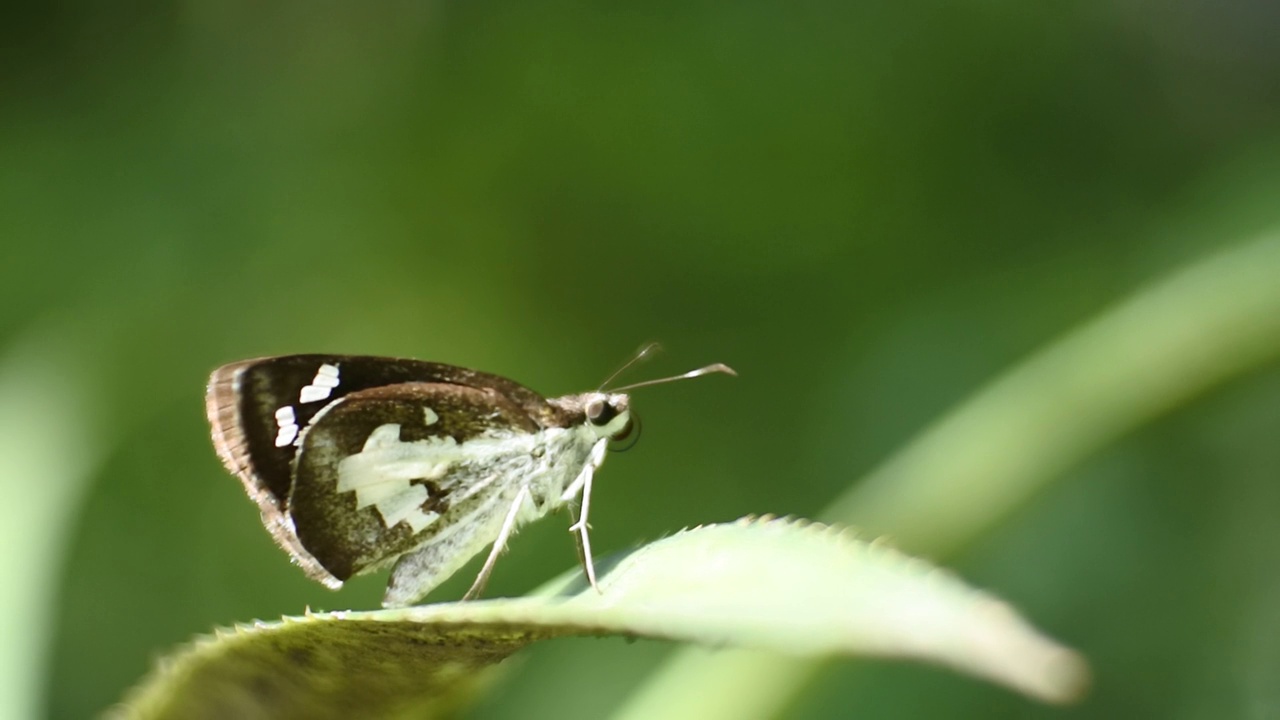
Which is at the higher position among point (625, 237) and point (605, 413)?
point (625, 237)

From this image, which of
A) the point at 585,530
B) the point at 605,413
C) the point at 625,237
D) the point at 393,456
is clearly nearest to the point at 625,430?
the point at 605,413

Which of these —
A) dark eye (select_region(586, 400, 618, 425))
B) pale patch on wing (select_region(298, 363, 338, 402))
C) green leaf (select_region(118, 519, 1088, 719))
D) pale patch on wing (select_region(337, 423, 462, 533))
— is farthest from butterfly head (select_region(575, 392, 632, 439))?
green leaf (select_region(118, 519, 1088, 719))

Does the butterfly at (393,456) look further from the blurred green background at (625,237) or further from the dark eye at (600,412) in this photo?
the blurred green background at (625,237)

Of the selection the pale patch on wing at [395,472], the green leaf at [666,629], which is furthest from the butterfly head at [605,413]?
the green leaf at [666,629]

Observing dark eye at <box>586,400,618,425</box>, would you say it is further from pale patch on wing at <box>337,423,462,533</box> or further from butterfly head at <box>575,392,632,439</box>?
pale patch on wing at <box>337,423,462,533</box>

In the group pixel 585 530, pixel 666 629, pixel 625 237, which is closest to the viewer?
pixel 666 629

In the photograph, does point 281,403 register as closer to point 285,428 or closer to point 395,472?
point 285,428

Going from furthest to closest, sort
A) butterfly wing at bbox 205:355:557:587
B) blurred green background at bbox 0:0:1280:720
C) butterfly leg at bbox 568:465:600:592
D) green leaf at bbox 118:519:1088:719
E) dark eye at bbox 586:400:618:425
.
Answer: blurred green background at bbox 0:0:1280:720 → dark eye at bbox 586:400:618:425 → butterfly wing at bbox 205:355:557:587 → butterfly leg at bbox 568:465:600:592 → green leaf at bbox 118:519:1088:719

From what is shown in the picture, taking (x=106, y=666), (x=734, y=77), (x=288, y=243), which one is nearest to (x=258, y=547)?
(x=106, y=666)
